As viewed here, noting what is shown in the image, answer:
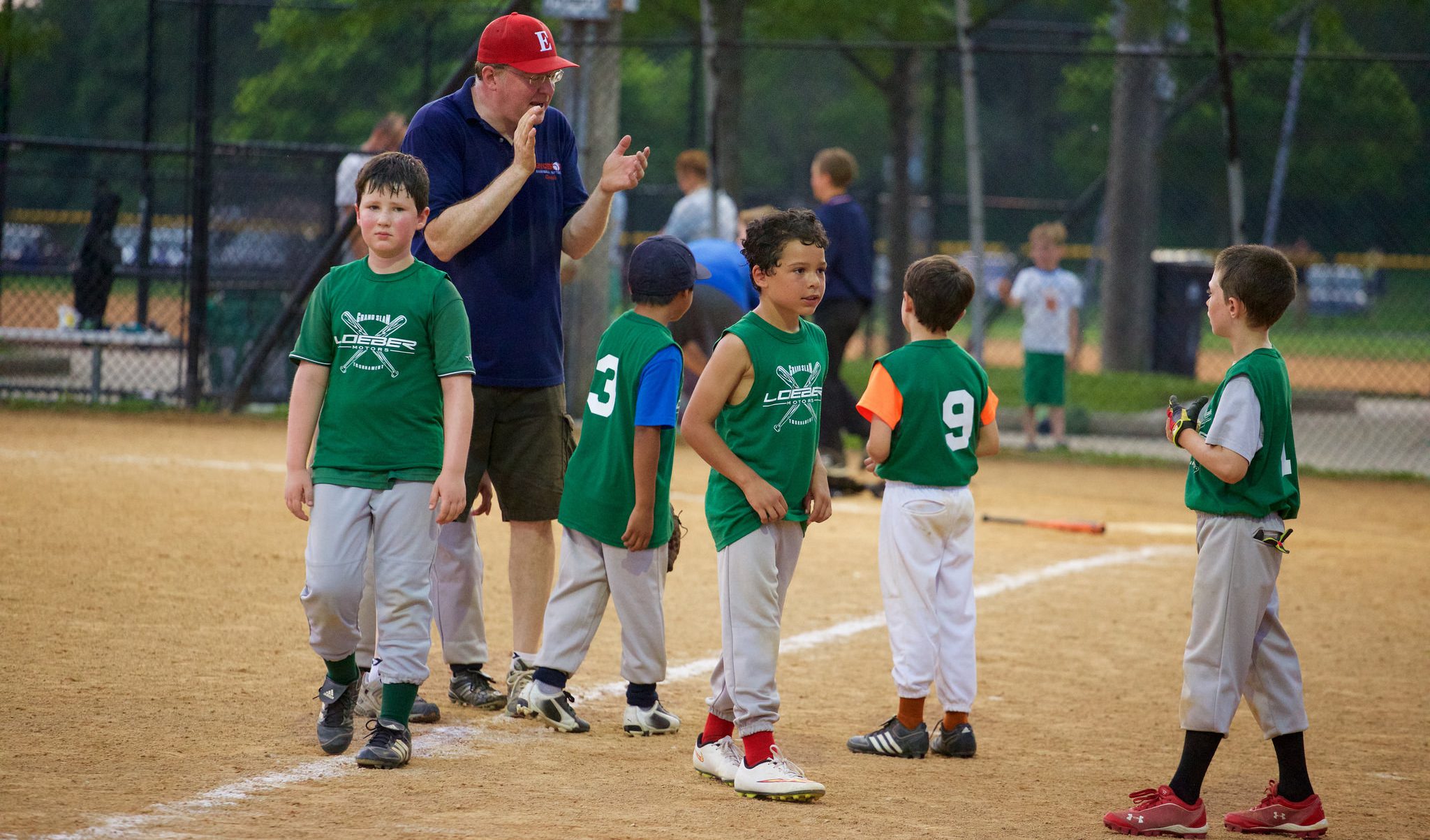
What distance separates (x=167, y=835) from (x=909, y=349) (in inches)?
103

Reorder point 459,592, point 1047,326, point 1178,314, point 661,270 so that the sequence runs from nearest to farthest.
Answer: point 661,270 → point 459,592 → point 1047,326 → point 1178,314

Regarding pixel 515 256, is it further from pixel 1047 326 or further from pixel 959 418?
pixel 1047 326

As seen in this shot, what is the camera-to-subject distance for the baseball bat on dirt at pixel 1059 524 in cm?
898

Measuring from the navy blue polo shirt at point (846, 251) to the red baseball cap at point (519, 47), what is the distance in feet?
18.4

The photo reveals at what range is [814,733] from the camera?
4.88 m

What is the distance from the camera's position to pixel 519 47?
469 centimetres

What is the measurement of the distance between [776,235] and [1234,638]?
1.66 meters

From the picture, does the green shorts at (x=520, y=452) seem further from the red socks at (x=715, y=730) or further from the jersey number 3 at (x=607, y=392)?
the red socks at (x=715, y=730)

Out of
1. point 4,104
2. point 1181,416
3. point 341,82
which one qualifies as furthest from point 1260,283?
point 341,82

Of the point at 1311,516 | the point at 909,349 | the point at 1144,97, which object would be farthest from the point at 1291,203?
the point at 909,349

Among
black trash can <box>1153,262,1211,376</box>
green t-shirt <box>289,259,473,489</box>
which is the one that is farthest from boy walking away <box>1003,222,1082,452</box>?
green t-shirt <box>289,259,473,489</box>

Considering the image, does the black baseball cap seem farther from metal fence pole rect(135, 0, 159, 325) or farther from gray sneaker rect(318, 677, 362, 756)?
metal fence pole rect(135, 0, 159, 325)

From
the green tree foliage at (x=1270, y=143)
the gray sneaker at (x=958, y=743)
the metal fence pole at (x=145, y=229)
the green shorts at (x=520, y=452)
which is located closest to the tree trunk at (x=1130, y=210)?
the green tree foliage at (x=1270, y=143)

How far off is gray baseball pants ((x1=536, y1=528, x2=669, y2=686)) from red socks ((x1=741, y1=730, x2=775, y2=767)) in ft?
1.87
